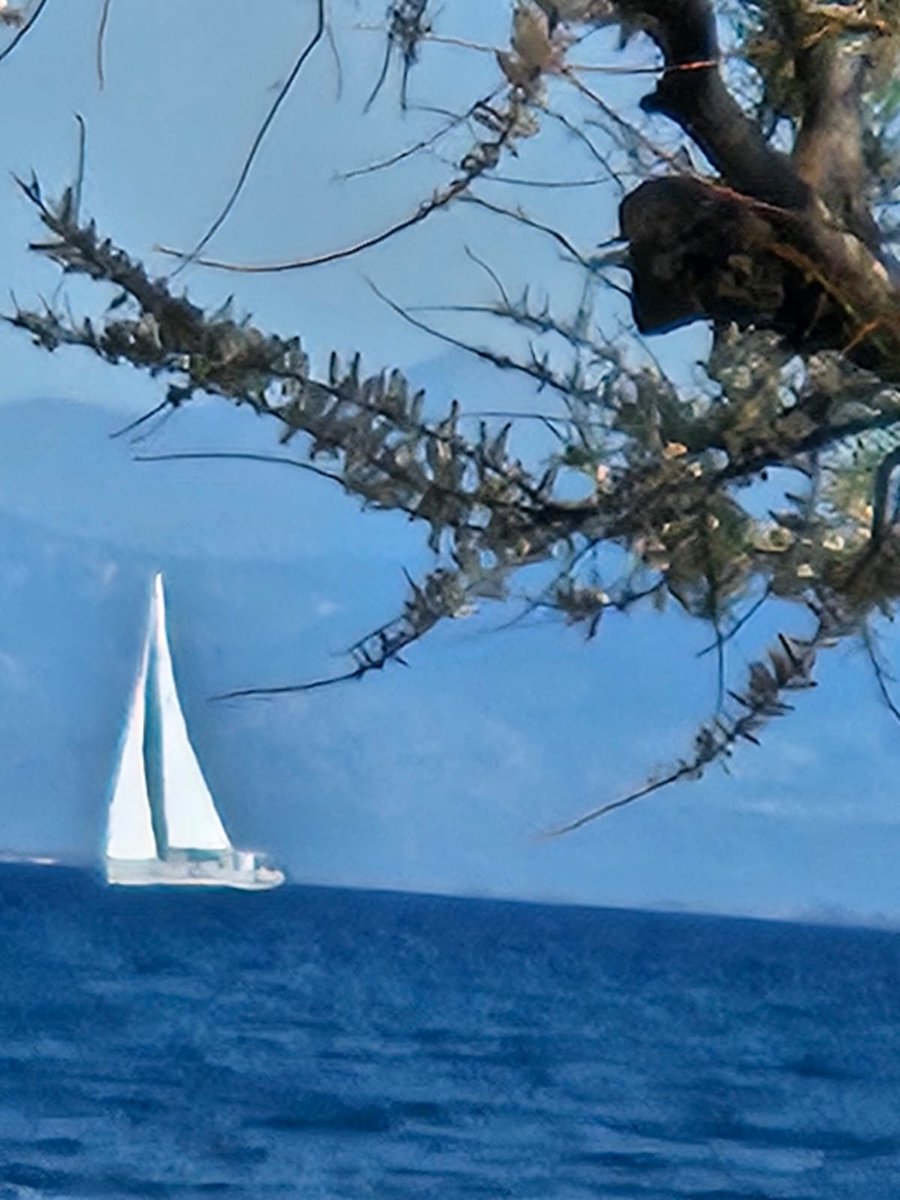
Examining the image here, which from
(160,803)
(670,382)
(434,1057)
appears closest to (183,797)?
(160,803)

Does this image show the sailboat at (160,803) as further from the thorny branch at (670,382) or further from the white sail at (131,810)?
the thorny branch at (670,382)

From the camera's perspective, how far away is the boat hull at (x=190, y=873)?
7.50 metres

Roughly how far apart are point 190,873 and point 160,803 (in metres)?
0.64

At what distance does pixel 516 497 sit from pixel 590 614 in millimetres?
35

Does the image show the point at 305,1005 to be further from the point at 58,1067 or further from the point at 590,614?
the point at 590,614

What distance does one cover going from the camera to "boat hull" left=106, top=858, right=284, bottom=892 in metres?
7.50

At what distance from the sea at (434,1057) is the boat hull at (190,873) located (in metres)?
0.58

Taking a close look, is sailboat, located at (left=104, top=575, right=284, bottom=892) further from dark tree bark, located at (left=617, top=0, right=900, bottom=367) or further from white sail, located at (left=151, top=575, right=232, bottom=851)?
dark tree bark, located at (left=617, top=0, right=900, bottom=367)

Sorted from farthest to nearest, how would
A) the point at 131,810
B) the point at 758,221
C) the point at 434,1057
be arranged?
the point at 434,1057 → the point at 131,810 → the point at 758,221

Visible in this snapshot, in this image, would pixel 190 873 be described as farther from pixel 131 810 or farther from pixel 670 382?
pixel 670 382

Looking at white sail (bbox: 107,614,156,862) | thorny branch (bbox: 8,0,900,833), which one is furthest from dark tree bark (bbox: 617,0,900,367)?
white sail (bbox: 107,614,156,862)

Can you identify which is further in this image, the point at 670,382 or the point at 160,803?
the point at 160,803

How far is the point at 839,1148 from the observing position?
302 inches

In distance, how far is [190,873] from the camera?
750 centimetres
